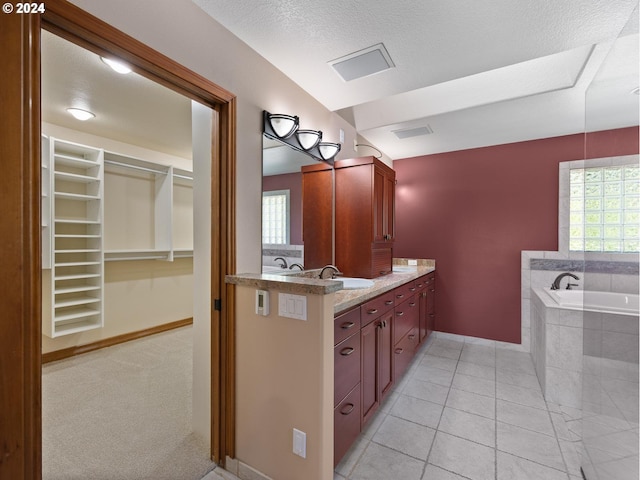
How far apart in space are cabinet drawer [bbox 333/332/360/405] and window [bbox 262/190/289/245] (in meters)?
0.84

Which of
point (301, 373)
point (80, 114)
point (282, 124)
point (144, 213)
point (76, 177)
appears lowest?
point (301, 373)

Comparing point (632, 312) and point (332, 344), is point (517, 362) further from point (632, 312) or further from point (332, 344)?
point (332, 344)

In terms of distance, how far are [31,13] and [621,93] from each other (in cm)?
245

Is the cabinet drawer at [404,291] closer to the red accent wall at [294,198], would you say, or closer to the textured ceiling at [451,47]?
the red accent wall at [294,198]

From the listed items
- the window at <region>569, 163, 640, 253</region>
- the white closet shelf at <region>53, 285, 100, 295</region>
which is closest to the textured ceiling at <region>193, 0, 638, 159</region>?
the window at <region>569, 163, 640, 253</region>

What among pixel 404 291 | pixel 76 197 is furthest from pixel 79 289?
pixel 404 291

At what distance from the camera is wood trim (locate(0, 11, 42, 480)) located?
948mm

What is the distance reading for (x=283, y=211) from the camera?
2.27 m

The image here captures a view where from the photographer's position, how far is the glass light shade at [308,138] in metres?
2.33

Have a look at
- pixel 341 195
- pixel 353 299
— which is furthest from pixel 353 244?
pixel 353 299

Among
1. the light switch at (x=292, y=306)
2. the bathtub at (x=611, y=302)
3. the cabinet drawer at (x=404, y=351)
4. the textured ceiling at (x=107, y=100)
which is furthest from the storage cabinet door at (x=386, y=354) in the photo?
the textured ceiling at (x=107, y=100)

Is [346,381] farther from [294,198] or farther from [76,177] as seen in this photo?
[76,177]

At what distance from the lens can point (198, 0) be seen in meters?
1.50

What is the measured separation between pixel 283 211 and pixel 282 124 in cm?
63
